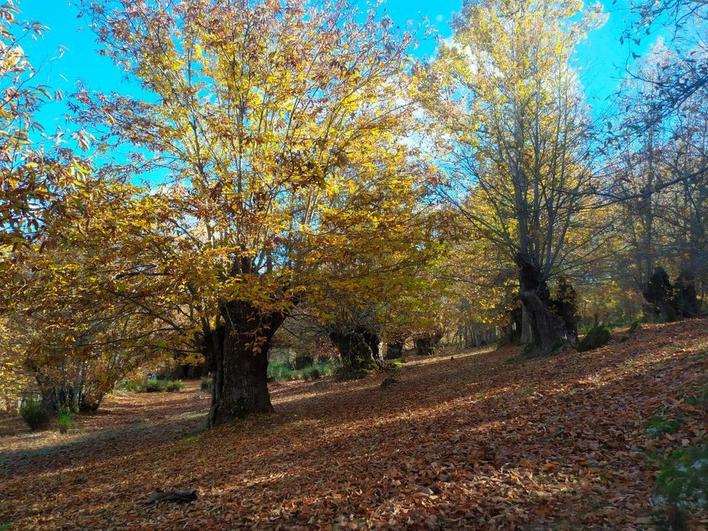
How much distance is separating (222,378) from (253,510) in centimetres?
654

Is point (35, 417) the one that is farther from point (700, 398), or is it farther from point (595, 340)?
point (700, 398)

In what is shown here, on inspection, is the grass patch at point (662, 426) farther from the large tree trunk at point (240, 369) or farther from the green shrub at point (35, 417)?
the green shrub at point (35, 417)

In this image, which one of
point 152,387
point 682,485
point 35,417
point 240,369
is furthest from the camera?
point 152,387

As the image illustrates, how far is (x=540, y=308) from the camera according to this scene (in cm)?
1364

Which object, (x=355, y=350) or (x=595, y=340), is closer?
(x=595, y=340)

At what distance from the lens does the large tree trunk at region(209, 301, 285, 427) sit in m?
10.6

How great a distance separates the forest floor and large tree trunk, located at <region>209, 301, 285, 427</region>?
48 centimetres

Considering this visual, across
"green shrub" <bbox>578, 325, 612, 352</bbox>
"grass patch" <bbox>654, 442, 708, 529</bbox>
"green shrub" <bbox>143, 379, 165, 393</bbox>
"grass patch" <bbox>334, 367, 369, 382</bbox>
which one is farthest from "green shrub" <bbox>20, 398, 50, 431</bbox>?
"grass patch" <bbox>654, 442, 708, 529</bbox>

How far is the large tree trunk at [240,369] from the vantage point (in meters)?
10.6

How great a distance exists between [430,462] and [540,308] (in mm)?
9435

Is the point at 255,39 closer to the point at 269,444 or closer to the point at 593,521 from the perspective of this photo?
the point at 269,444


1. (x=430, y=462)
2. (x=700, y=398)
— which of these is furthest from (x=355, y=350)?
(x=700, y=398)

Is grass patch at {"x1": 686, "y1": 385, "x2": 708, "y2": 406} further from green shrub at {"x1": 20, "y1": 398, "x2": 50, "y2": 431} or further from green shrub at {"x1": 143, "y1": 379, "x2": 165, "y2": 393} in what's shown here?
green shrub at {"x1": 143, "y1": 379, "x2": 165, "y2": 393}

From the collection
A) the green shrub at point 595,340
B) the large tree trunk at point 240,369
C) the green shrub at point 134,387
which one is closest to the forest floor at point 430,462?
the large tree trunk at point 240,369
